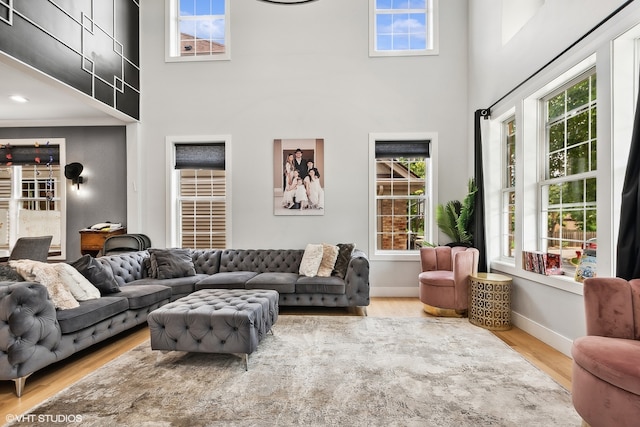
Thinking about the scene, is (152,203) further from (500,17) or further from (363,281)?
(500,17)

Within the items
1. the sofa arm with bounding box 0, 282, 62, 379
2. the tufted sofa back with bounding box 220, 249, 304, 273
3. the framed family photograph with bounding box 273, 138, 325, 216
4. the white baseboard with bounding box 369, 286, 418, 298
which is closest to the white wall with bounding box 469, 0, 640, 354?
the white baseboard with bounding box 369, 286, 418, 298

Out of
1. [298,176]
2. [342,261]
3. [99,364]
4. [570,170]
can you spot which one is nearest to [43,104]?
[298,176]

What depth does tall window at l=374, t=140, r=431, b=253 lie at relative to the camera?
551cm

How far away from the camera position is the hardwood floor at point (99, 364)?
2355mm

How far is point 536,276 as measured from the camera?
11.7 ft

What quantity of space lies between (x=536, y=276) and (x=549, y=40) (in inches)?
93.3

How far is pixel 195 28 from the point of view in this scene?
5.70m

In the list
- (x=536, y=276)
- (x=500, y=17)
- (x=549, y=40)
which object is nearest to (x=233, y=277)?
(x=536, y=276)

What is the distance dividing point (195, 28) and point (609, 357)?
658cm

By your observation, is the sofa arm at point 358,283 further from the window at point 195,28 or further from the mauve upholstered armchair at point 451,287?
the window at point 195,28

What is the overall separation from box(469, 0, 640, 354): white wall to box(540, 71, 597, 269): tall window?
0.77 feet

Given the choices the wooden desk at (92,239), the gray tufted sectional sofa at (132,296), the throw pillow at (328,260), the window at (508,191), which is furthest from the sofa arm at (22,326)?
the window at (508,191)

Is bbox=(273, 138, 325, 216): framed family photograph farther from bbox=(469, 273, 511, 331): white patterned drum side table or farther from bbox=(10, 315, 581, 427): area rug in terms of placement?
bbox=(469, 273, 511, 331): white patterned drum side table

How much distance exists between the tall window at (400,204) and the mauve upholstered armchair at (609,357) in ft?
11.1
